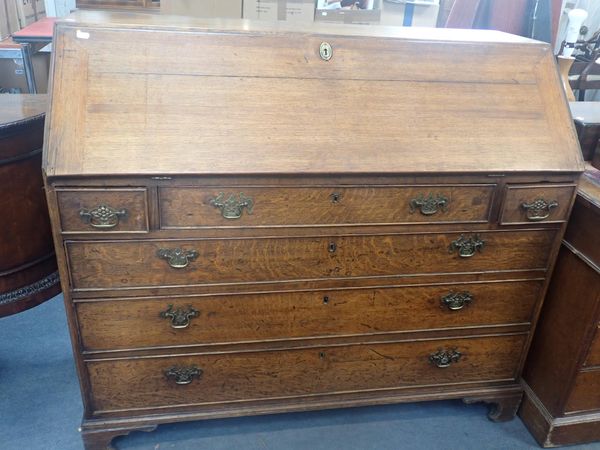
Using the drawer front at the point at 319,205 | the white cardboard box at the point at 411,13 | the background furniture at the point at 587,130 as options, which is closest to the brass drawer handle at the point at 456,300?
the drawer front at the point at 319,205

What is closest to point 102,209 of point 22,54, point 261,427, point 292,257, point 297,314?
point 292,257

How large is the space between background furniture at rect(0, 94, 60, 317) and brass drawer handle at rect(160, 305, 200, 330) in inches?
19.9

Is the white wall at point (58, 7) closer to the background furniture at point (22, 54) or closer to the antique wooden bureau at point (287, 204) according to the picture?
the background furniture at point (22, 54)

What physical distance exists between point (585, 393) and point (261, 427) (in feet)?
3.53

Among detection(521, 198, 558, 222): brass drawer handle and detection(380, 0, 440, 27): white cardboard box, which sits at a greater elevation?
detection(380, 0, 440, 27): white cardboard box

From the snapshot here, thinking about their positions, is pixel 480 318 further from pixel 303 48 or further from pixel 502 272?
pixel 303 48

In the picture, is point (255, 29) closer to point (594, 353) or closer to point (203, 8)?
point (594, 353)

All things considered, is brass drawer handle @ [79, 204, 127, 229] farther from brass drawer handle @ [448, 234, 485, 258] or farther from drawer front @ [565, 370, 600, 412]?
drawer front @ [565, 370, 600, 412]

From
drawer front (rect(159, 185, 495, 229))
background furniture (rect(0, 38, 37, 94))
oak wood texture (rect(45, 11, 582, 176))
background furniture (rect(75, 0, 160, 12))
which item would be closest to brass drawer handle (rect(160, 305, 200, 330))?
drawer front (rect(159, 185, 495, 229))

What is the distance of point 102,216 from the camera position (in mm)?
1285

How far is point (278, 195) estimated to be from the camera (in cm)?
136

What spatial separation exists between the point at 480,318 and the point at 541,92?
2.33 feet

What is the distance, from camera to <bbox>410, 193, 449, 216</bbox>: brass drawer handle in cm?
143

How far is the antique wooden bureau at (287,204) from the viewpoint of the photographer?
1.30m
